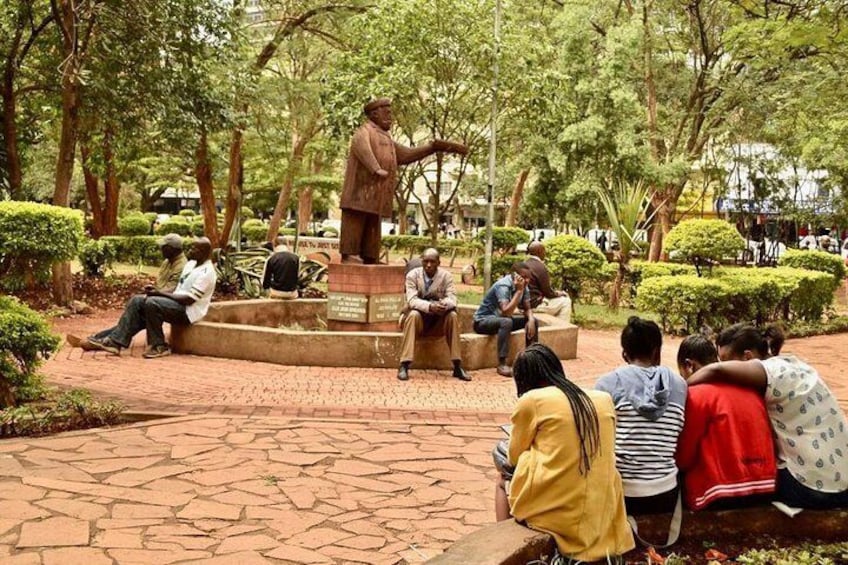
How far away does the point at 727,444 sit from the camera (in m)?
4.06

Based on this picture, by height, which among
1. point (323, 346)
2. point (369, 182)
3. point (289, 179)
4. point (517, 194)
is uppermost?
point (517, 194)

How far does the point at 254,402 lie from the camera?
763 cm

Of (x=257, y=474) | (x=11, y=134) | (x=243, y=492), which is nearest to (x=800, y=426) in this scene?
(x=243, y=492)

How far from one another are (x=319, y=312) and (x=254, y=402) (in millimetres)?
4608

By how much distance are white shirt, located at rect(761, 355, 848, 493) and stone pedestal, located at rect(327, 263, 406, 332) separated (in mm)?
6737

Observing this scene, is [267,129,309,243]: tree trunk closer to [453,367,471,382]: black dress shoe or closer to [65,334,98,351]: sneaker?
[65,334,98,351]: sneaker

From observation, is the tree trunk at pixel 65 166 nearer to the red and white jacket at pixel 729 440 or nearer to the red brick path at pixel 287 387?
the red brick path at pixel 287 387

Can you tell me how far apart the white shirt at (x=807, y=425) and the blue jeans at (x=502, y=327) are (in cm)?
543

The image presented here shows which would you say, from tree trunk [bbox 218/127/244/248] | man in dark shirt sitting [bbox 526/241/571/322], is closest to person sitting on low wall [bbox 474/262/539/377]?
man in dark shirt sitting [bbox 526/241/571/322]

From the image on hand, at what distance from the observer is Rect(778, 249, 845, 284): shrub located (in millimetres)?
18125

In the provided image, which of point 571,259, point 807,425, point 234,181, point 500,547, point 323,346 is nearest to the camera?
point 500,547

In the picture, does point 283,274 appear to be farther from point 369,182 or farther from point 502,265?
point 502,265

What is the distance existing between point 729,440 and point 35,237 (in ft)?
28.5

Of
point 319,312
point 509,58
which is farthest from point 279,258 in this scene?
point 509,58
